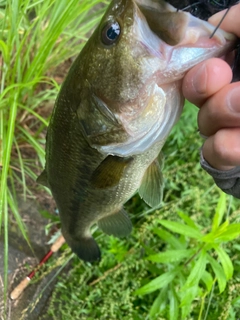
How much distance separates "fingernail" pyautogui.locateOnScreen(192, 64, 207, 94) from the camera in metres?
0.79

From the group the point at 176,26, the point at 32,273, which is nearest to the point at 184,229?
the point at 32,273

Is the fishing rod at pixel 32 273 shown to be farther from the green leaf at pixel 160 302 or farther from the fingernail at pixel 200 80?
the fingernail at pixel 200 80

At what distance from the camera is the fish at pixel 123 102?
2.68 feet

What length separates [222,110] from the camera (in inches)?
32.4

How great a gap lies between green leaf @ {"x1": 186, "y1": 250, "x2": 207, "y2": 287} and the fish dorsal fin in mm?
404

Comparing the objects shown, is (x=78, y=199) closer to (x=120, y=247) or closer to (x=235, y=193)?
(x=235, y=193)

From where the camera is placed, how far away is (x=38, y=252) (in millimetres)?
2059

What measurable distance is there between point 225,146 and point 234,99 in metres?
0.12

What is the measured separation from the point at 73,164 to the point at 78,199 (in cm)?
19

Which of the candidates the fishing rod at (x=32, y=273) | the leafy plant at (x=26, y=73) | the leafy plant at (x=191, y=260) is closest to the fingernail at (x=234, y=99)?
the leafy plant at (x=191, y=260)

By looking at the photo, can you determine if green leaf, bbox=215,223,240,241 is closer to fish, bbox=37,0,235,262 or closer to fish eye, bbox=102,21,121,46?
fish, bbox=37,0,235,262

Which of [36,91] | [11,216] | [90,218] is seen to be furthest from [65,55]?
[90,218]

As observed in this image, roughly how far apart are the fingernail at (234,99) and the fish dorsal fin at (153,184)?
44cm

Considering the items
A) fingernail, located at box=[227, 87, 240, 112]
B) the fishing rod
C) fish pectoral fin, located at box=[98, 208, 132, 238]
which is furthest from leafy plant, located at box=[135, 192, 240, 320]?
fingernail, located at box=[227, 87, 240, 112]
